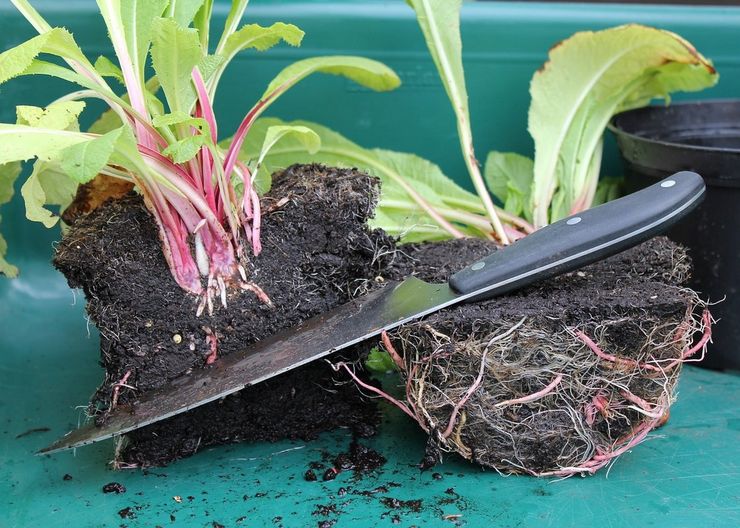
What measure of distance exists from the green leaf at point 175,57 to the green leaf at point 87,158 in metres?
0.12

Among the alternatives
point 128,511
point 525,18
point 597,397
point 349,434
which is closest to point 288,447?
point 349,434

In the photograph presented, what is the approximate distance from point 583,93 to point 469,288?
0.48 meters

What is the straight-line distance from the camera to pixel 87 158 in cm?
65

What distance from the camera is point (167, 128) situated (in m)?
0.79

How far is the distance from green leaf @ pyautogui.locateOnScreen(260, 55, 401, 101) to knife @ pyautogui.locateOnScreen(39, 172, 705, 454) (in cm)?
28

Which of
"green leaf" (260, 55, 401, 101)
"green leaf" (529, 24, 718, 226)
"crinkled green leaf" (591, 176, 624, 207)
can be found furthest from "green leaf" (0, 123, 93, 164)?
"crinkled green leaf" (591, 176, 624, 207)

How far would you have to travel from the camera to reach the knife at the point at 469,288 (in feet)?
2.52

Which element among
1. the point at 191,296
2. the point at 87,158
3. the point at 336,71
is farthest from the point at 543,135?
the point at 87,158

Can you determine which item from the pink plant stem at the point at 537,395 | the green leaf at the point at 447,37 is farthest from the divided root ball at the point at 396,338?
the green leaf at the point at 447,37

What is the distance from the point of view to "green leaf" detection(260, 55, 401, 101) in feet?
2.94

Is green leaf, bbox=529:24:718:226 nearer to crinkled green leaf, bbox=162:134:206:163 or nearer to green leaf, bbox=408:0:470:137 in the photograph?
green leaf, bbox=408:0:470:137

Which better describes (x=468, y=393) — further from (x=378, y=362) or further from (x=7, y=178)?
(x=7, y=178)

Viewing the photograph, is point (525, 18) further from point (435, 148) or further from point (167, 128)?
point (167, 128)

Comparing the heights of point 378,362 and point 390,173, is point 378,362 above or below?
below
